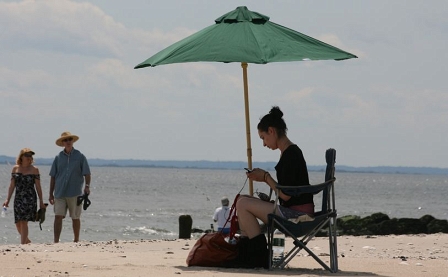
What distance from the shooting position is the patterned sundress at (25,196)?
13430 mm

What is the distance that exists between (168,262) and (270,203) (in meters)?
1.52

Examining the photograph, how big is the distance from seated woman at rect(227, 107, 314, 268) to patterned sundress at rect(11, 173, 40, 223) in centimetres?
551

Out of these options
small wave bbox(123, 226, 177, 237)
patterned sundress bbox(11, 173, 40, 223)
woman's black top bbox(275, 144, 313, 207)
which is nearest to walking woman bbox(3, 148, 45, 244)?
patterned sundress bbox(11, 173, 40, 223)

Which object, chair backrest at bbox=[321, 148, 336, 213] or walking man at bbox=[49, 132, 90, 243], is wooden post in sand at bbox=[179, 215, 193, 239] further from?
chair backrest at bbox=[321, 148, 336, 213]

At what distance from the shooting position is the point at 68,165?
1322cm

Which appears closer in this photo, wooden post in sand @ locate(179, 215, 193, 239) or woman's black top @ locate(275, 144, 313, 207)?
woman's black top @ locate(275, 144, 313, 207)

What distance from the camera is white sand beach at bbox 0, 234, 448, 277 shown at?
27.4 feet

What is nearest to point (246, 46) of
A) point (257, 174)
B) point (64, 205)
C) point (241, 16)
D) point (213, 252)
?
point (241, 16)

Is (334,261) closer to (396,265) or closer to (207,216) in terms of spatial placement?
(396,265)

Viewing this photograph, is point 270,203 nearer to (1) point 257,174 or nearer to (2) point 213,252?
(1) point 257,174

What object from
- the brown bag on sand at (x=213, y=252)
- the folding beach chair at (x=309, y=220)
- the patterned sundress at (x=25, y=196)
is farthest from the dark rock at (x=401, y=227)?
the folding beach chair at (x=309, y=220)

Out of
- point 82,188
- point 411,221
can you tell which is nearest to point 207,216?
point 411,221

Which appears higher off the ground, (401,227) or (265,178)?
(265,178)

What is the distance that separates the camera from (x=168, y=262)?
31.0 feet
